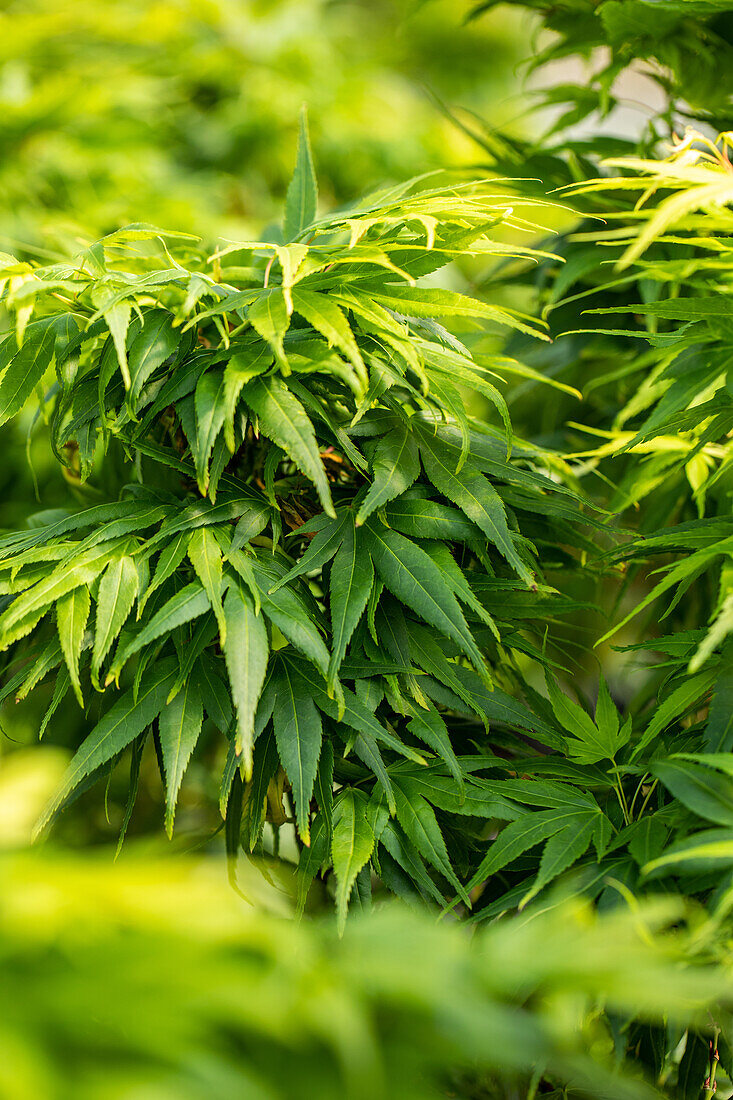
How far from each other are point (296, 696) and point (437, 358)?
218 millimetres

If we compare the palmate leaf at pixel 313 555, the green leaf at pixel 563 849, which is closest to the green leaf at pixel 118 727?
the palmate leaf at pixel 313 555

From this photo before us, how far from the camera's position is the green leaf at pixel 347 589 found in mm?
421

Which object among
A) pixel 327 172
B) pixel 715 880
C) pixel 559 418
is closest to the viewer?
pixel 715 880

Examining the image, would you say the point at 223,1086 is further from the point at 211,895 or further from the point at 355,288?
the point at 355,288

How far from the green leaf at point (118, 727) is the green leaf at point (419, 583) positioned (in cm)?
13

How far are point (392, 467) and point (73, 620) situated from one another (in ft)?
0.64

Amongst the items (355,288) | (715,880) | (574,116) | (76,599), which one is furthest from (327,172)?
(715,880)

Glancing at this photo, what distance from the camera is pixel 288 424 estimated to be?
430mm

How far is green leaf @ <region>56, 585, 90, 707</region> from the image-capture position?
0.42 m

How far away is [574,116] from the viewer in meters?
0.72

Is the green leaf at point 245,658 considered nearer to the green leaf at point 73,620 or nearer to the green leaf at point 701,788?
the green leaf at point 73,620

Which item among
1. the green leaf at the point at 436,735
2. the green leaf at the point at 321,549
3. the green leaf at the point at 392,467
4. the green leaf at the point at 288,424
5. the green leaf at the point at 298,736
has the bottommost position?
the green leaf at the point at 436,735

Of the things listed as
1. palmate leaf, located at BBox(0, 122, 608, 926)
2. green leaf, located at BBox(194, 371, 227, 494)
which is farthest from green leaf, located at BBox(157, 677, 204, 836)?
green leaf, located at BBox(194, 371, 227, 494)

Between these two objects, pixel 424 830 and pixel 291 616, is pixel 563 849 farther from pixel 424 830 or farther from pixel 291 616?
pixel 291 616
